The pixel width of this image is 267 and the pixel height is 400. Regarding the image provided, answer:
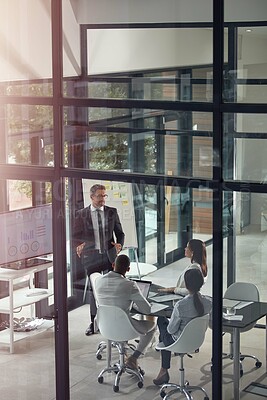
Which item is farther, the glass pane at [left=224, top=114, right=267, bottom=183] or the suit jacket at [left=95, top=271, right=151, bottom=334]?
the suit jacket at [left=95, top=271, right=151, bottom=334]

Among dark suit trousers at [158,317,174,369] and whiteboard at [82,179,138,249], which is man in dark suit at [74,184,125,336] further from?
dark suit trousers at [158,317,174,369]

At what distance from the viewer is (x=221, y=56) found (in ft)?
19.5

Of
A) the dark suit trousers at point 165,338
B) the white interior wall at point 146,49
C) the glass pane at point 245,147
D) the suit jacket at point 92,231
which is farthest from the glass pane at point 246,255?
the white interior wall at point 146,49

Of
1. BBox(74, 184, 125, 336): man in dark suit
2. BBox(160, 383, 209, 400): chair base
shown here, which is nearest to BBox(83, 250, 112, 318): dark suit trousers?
BBox(74, 184, 125, 336): man in dark suit

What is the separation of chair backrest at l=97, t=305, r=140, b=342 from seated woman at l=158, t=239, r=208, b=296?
455 millimetres

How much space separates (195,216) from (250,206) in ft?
1.40

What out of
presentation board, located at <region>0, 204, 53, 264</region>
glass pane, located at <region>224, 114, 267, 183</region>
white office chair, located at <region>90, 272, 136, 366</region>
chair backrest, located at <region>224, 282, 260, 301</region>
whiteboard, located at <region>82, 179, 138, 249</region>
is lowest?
white office chair, located at <region>90, 272, 136, 366</region>

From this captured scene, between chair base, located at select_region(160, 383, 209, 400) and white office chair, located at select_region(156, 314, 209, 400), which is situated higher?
white office chair, located at select_region(156, 314, 209, 400)

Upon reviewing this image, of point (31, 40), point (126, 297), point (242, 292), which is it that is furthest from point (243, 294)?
point (31, 40)

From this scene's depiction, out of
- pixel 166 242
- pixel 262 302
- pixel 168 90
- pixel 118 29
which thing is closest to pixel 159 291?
pixel 166 242

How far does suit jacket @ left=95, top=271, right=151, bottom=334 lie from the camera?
21.1 feet

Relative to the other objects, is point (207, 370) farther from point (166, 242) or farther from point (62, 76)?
point (62, 76)

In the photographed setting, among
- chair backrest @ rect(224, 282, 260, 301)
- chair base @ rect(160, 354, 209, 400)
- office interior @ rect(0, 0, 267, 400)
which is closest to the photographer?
office interior @ rect(0, 0, 267, 400)

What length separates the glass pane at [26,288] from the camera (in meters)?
6.93
